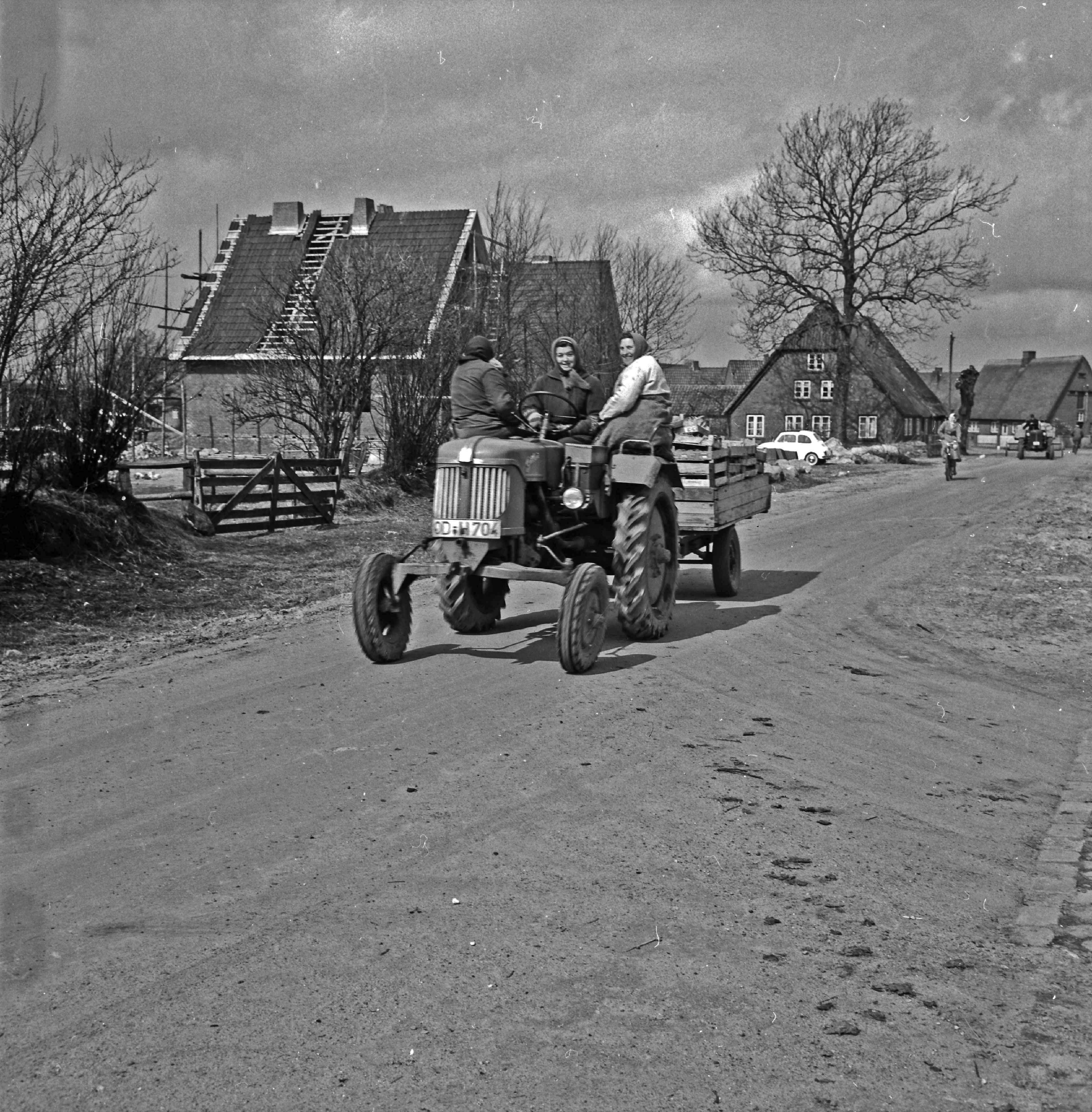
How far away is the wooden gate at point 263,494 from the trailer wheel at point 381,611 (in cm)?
1055

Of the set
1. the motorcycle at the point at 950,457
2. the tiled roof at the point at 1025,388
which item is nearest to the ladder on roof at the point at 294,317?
the motorcycle at the point at 950,457

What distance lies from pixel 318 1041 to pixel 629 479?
642 centimetres

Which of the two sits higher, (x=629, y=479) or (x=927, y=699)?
(x=629, y=479)

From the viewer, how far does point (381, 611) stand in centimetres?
914

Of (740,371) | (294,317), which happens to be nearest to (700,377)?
(740,371)

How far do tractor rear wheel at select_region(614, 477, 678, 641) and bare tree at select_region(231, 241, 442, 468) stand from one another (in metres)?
16.3

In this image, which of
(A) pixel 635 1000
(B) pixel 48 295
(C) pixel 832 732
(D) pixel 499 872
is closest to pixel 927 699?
(C) pixel 832 732

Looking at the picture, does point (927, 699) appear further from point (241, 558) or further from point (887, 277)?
point (887, 277)

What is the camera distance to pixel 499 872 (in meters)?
5.09

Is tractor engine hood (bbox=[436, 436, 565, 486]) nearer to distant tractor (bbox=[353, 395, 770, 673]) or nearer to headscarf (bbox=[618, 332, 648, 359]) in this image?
distant tractor (bbox=[353, 395, 770, 673])

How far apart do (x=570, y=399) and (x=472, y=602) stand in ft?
5.81

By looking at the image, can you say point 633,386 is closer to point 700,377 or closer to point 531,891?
point 531,891

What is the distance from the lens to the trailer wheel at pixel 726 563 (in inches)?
500

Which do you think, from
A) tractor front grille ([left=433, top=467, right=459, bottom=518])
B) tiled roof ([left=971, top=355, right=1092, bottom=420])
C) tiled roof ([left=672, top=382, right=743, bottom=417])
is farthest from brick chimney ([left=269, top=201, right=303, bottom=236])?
tiled roof ([left=971, top=355, right=1092, bottom=420])
